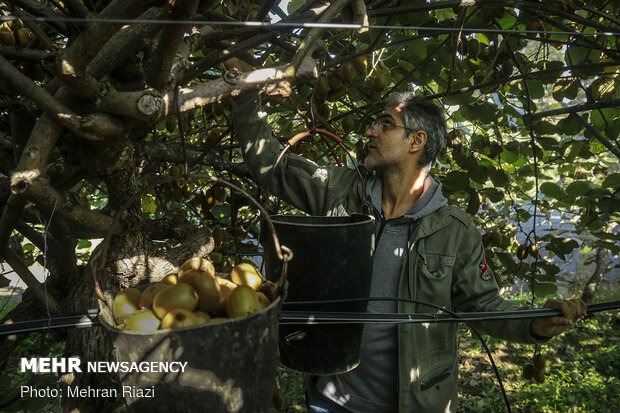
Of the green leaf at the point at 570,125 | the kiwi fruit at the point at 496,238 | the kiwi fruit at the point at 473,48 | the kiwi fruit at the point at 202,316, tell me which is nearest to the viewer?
the kiwi fruit at the point at 202,316

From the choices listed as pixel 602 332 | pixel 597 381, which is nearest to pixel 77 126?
pixel 597 381

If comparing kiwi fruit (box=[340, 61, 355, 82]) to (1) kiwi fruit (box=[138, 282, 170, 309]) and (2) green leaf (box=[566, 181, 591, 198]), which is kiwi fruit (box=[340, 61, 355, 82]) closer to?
(2) green leaf (box=[566, 181, 591, 198])

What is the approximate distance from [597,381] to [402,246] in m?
3.48

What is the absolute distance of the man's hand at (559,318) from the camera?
139 centimetres

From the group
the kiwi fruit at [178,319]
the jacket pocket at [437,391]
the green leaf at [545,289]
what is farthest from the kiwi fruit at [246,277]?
the green leaf at [545,289]

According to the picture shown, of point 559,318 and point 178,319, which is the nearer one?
point 178,319

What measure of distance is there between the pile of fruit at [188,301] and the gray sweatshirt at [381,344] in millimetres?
753

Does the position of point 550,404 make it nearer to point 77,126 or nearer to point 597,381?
point 597,381

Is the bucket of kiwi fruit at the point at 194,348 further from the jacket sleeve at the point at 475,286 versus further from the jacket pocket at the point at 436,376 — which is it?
the jacket sleeve at the point at 475,286

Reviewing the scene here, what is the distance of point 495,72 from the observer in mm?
2566

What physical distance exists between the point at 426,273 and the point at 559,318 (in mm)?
448

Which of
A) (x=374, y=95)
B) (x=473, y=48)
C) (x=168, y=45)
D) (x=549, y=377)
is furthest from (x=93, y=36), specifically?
(x=549, y=377)

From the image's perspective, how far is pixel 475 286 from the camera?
5.97ft

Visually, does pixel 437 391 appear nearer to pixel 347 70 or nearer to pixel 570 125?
pixel 347 70
